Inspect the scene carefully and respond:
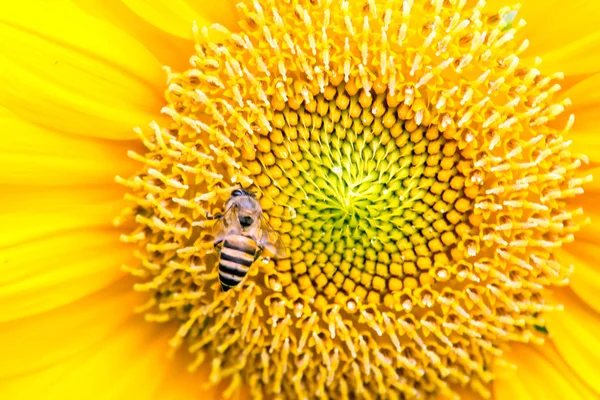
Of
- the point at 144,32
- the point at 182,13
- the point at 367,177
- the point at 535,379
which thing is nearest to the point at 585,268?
the point at 535,379

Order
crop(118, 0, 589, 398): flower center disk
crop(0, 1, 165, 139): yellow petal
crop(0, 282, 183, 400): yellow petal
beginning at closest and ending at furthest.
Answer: crop(0, 1, 165, 139): yellow petal → crop(118, 0, 589, 398): flower center disk → crop(0, 282, 183, 400): yellow petal

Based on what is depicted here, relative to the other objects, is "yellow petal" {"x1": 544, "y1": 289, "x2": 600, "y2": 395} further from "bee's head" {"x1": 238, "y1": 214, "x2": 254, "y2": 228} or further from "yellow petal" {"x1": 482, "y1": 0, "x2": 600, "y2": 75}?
"bee's head" {"x1": 238, "y1": 214, "x2": 254, "y2": 228}

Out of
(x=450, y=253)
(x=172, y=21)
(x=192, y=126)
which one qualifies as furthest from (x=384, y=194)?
(x=172, y=21)

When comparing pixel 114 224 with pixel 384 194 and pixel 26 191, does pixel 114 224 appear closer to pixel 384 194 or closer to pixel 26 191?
pixel 26 191

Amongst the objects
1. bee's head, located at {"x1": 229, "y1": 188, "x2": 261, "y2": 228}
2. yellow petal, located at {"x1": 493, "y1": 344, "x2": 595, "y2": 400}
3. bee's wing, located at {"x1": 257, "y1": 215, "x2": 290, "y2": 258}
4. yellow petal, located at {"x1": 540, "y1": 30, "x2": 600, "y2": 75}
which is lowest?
yellow petal, located at {"x1": 493, "y1": 344, "x2": 595, "y2": 400}

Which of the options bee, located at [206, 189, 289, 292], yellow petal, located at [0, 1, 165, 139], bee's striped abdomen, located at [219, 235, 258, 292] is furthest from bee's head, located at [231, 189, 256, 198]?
yellow petal, located at [0, 1, 165, 139]

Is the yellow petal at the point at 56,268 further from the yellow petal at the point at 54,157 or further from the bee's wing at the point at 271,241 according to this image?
the bee's wing at the point at 271,241
